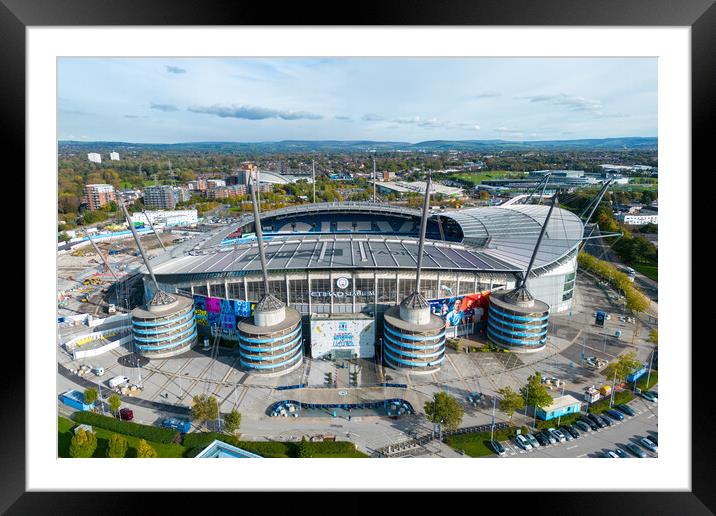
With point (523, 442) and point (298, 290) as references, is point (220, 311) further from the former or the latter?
A: point (523, 442)

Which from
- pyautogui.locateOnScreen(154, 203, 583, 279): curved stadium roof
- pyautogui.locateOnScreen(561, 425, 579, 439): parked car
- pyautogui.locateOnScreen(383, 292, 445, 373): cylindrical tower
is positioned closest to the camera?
pyautogui.locateOnScreen(561, 425, 579, 439): parked car

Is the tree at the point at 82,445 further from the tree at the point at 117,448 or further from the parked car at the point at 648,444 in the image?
the parked car at the point at 648,444

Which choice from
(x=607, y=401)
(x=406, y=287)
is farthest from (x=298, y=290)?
(x=607, y=401)

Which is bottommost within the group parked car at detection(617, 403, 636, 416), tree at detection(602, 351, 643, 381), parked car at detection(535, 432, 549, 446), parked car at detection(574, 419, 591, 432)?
parked car at detection(535, 432, 549, 446)

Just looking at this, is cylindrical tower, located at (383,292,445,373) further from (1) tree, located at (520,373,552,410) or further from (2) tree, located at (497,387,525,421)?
(1) tree, located at (520,373,552,410)

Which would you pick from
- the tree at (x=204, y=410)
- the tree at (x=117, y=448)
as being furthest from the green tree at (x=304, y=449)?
the tree at (x=117, y=448)

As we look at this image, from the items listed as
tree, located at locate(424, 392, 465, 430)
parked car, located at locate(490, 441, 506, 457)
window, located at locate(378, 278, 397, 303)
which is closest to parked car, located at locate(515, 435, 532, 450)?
parked car, located at locate(490, 441, 506, 457)
